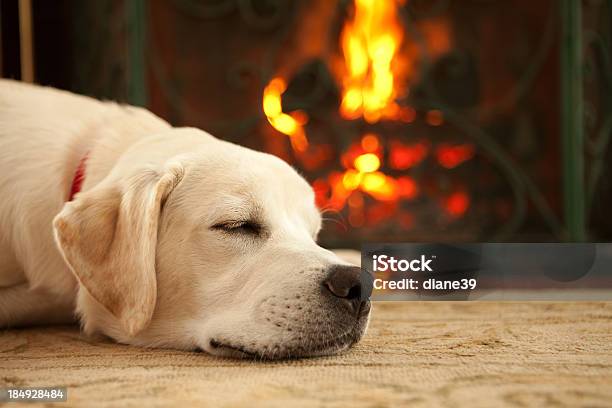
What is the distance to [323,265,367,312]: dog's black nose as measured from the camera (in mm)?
1345

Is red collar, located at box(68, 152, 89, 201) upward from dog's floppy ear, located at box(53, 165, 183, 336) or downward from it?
upward

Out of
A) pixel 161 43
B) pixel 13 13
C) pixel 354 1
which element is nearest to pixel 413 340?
pixel 354 1

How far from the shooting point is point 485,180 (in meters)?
3.33

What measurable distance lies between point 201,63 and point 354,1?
2.64 feet

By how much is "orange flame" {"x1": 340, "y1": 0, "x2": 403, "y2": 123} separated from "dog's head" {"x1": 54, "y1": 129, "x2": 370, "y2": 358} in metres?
1.80

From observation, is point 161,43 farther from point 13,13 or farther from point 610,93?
point 610,93

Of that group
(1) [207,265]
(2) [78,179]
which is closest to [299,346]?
(1) [207,265]

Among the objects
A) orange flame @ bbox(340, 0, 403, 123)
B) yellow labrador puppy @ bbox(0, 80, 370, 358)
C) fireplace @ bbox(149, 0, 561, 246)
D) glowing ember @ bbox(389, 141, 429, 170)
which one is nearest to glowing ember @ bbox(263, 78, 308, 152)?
fireplace @ bbox(149, 0, 561, 246)

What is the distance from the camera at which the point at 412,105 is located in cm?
326

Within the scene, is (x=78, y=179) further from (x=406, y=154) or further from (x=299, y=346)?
(x=406, y=154)

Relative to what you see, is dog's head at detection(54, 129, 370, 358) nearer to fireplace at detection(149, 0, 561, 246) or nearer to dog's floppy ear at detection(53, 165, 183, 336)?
→ dog's floppy ear at detection(53, 165, 183, 336)

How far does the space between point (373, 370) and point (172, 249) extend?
506 millimetres

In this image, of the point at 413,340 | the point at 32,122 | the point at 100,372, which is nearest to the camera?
the point at 100,372

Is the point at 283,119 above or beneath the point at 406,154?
above
